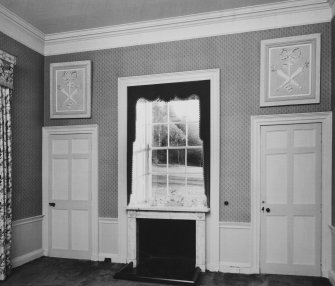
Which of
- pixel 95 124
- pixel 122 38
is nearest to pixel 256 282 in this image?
pixel 95 124

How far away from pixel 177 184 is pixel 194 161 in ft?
1.46

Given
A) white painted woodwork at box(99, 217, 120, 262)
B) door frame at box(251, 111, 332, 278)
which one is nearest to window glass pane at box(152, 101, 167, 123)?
door frame at box(251, 111, 332, 278)

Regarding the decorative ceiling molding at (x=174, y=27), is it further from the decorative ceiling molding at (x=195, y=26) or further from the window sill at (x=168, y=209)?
the window sill at (x=168, y=209)

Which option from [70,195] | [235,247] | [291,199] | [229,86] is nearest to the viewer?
[291,199]

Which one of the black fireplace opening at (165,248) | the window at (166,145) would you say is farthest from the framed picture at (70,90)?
the black fireplace opening at (165,248)

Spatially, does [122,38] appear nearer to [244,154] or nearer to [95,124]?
[95,124]

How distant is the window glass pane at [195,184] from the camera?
4934 mm

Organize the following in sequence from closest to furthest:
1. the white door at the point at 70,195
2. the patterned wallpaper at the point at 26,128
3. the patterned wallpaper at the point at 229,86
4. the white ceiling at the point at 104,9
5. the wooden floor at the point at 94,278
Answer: the wooden floor at the point at 94,278 < the white ceiling at the point at 104,9 < the patterned wallpaper at the point at 229,86 < the patterned wallpaper at the point at 26,128 < the white door at the point at 70,195

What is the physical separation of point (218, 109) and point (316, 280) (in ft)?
8.42

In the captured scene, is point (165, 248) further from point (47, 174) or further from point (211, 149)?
point (47, 174)

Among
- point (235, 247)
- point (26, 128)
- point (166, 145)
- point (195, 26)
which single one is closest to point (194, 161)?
point (166, 145)

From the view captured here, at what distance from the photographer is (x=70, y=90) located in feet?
17.4

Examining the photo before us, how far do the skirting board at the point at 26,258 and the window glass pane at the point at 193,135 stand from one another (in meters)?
2.98

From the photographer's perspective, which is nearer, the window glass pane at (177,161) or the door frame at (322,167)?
the door frame at (322,167)
